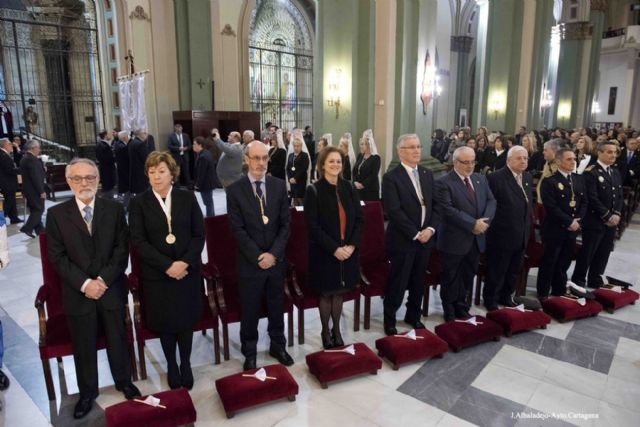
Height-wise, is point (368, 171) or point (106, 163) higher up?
point (368, 171)

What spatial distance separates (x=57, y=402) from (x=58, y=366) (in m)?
0.47

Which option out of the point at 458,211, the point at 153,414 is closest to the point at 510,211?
the point at 458,211

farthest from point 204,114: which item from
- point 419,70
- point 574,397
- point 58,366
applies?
point 574,397

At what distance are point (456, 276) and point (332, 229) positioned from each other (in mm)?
1338

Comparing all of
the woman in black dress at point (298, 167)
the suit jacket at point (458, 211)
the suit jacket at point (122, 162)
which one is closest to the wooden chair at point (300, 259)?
the suit jacket at point (458, 211)

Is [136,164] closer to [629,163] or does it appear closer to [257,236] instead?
[257,236]

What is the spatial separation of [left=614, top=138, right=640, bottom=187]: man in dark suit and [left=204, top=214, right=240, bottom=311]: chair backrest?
6.60 m

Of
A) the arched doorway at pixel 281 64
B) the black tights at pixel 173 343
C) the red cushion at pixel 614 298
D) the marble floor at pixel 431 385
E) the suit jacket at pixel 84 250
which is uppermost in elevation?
the arched doorway at pixel 281 64

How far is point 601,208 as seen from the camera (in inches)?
171

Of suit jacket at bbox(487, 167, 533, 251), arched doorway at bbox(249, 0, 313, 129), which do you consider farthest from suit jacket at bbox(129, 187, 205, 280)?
arched doorway at bbox(249, 0, 313, 129)

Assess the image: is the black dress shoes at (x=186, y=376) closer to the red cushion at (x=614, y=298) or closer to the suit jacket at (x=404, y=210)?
the suit jacket at (x=404, y=210)

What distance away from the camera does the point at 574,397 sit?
9.68 ft

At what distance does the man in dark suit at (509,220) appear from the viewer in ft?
13.1

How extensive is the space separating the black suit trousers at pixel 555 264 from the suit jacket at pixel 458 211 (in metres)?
0.88
